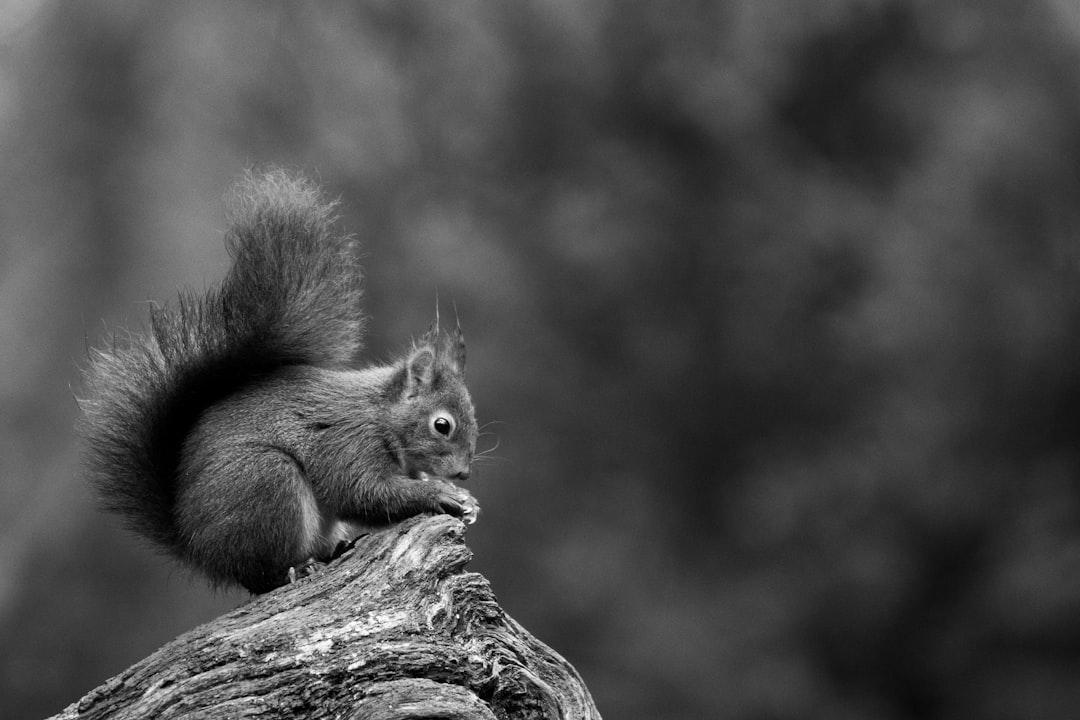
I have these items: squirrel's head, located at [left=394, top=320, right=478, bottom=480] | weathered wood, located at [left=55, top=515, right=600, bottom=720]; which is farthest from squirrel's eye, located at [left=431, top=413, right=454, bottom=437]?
weathered wood, located at [left=55, top=515, right=600, bottom=720]

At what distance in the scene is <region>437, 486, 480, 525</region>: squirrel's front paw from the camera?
2605mm

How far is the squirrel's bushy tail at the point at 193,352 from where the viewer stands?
2.61 meters

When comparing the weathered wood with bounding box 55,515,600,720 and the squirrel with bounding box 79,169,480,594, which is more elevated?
the squirrel with bounding box 79,169,480,594

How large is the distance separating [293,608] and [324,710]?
254 mm

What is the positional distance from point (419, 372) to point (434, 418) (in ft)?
0.42

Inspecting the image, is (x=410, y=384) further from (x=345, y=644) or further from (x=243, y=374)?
(x=345, y=644)

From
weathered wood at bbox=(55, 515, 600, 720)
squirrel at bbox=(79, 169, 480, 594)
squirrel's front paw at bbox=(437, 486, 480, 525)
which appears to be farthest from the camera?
squirrel's front paw at bbox=(437, 486, 480, 525)

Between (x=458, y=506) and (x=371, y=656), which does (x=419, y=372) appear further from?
(x=371, y=656)

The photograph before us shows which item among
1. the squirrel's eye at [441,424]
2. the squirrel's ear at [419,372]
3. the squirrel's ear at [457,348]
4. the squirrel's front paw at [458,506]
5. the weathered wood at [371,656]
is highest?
the squirrel's ear at [457,348]

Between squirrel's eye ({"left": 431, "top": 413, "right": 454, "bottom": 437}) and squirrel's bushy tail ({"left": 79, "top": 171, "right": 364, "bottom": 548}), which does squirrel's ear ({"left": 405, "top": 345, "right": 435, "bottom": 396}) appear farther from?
squirrel's bushy tail ({"left": 79, "top": 171, "right": 364, "bottom": 548})

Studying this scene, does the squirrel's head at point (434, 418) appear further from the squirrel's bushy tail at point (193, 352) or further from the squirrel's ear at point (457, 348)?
the squirrel's bushy tail at point (193, 352)

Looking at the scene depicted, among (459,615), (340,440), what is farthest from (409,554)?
(340,440)

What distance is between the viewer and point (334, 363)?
288 cm

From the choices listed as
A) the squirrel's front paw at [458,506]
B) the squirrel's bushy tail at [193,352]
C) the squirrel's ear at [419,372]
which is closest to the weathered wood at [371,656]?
the squirrel's front paw at [458,506]
